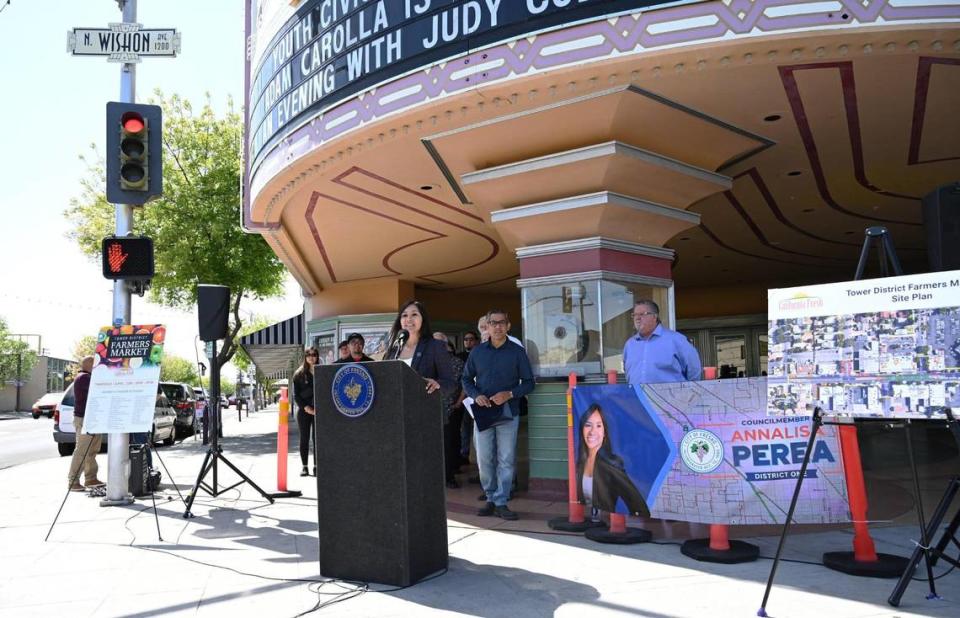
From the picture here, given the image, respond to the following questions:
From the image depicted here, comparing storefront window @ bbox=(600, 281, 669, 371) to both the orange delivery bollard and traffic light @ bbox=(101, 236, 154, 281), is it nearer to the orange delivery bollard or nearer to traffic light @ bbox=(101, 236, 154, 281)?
the orange delivery bollard

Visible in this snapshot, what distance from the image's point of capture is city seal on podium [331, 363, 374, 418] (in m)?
4.03

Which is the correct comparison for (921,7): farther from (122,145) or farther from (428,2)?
(122,145)

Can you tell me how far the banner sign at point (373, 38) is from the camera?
5461 mm

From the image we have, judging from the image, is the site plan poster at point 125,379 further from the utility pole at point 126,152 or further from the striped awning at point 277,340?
the striped awning at point 277,340

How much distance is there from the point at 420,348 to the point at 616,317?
2.49 m

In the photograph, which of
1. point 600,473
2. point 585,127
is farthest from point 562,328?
point 600,473

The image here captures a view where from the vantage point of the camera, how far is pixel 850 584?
379cm

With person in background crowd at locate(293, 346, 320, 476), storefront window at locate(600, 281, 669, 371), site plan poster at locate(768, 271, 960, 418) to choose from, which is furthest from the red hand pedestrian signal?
site plan poster at locate(768, 271, 960, 418)

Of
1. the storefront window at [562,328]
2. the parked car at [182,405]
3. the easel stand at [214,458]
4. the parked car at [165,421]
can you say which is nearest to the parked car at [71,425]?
the parked car at [165,421]

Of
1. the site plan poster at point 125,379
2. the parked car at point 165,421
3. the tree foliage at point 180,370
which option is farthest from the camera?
the tree foliage at point 180,370

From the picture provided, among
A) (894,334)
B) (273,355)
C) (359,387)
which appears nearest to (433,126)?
(359,387)

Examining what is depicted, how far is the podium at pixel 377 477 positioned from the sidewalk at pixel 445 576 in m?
0.15

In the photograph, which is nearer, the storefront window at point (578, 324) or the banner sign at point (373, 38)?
the banner sign at point (373, 38)

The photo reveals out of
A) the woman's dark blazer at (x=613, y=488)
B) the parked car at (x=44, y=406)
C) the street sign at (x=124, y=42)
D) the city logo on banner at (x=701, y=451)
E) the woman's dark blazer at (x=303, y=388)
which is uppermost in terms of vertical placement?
the street sign at (x=124, y=42)
